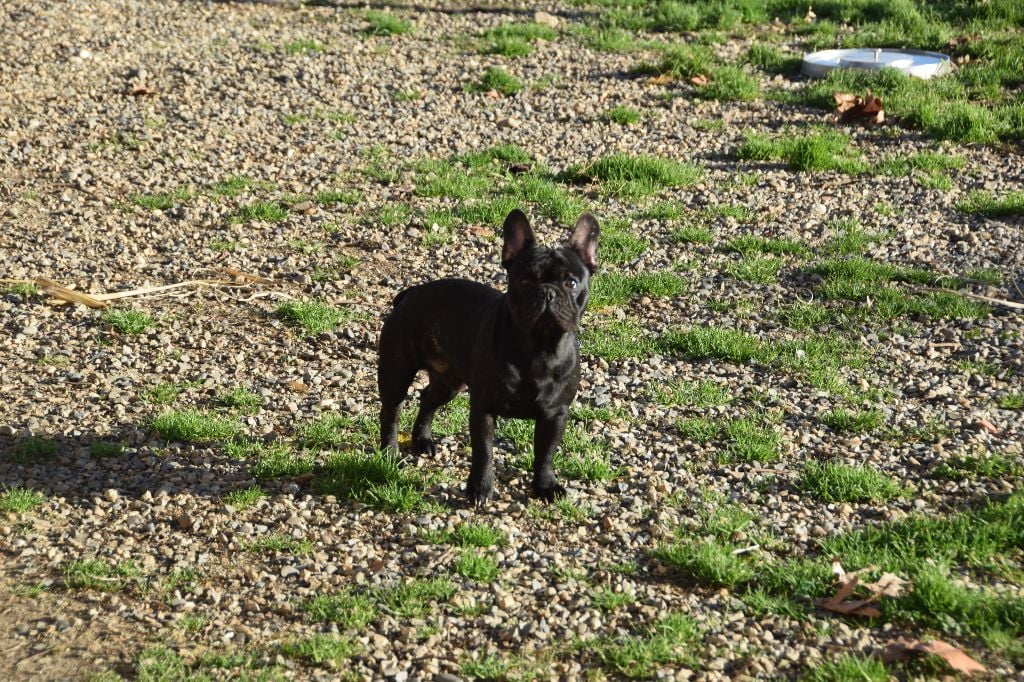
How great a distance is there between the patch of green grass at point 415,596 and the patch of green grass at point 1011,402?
3704 mm

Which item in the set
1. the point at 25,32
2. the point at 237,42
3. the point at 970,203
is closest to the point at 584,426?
the point at 970,203

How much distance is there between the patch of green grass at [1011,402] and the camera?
7402mm

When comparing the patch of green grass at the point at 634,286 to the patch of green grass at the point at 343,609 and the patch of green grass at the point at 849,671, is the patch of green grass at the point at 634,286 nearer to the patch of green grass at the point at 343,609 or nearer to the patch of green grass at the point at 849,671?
the patch of green grass at the point at 343,609

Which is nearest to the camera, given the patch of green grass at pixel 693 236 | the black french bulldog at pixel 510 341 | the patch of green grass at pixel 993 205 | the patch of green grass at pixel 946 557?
the patch of green grass at pixel 946 557

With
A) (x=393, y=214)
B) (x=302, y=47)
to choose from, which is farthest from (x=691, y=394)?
(x=302, y=47)

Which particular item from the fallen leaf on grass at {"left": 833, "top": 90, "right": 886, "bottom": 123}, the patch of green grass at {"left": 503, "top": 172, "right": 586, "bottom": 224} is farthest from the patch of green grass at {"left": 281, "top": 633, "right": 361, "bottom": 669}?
the fallen leaf on grass at {"left": 833, "top": 90, "right": 886, "bottom": 123}

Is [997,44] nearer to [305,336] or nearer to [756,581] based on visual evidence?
[305,336]

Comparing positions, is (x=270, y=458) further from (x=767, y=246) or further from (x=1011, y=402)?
(x=767, y=246)

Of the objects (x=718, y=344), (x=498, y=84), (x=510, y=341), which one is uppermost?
(x=498, y=84)

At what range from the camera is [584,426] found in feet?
23.8

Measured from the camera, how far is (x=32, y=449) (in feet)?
22.5

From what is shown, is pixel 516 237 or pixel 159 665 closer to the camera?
pixel 159 665

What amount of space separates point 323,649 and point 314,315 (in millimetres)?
3946

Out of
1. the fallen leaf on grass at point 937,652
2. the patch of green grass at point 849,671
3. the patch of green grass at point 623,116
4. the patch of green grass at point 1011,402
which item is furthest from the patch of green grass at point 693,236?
the patch of green grass at point 849,671
